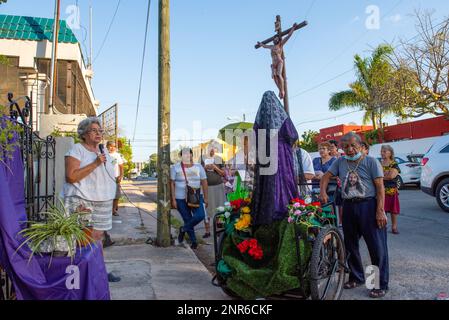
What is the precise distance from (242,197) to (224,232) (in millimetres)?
464

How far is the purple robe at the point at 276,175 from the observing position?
13.1 ft

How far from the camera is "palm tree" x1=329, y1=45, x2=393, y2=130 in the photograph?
2801 cm

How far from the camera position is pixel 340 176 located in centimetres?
464

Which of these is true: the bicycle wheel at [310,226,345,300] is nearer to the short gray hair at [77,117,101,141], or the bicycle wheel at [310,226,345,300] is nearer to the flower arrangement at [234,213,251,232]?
the flower arrangement at [234,213,251,232]

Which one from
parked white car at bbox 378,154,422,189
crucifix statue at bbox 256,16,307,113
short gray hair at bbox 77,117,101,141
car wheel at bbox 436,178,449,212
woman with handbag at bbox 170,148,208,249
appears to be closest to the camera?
short gray hair at bbox 77,117,101,141

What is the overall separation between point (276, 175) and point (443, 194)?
289 inches

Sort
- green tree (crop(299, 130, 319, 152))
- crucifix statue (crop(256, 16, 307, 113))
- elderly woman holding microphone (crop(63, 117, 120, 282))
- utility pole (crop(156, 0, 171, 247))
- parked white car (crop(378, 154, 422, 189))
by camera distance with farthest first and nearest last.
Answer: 1. green tree (crop(299, 130, 319, 152))
2. parked white car (crop(378, 154, 422, 189))
3. crucifix statue (crop(256, 16, 307, 113))
4. utility pole (crop(156, 0, 171, 247))
5. elderly woman holding microphone (crop(63, 117, 120, 282))

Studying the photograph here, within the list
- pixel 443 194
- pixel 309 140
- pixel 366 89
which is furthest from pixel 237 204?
pixel 309 140

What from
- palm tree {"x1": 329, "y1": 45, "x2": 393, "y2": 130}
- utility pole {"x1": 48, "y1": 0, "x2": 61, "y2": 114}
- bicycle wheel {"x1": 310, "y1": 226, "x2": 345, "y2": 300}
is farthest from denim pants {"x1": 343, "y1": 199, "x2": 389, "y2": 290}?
palm tree {"x1": 329, "y1": 45, "x2": 393, "y2": 130}

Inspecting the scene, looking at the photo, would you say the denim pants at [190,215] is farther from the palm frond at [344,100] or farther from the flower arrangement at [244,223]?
the palm frond at [344,100]

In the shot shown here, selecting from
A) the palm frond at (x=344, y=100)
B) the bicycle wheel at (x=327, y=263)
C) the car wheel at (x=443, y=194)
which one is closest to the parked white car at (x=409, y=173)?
the car wheel at (x=443, y=194)

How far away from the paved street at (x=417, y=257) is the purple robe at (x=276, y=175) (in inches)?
50.5

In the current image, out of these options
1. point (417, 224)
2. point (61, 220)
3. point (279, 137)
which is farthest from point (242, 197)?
point (417, 224)
